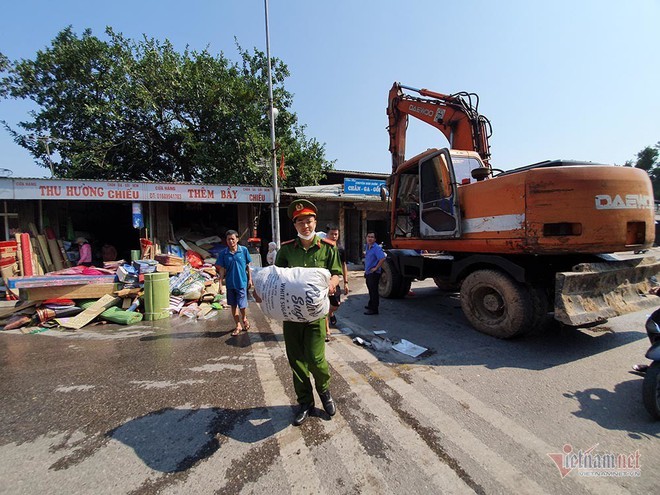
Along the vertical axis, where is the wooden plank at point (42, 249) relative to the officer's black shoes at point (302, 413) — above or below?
above

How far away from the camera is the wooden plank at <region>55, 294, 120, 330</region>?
5.14 meters

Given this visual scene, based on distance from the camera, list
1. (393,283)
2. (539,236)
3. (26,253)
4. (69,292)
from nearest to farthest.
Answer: (539,236) → (69,292) → (393,283) → (26,253)

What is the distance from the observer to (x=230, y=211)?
11.2 meters

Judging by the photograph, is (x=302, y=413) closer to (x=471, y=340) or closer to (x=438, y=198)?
(x=471, y=340)

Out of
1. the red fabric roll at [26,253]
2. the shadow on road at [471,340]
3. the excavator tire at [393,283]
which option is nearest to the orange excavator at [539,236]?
the shadow on road at [471,340]

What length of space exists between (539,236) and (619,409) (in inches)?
74.1

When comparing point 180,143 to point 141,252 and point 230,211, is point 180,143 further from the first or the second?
point 141,252

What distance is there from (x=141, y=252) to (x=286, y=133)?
10.4 meters

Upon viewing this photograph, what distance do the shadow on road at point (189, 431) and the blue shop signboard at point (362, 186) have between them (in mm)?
9665

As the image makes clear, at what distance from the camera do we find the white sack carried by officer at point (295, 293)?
2139mm

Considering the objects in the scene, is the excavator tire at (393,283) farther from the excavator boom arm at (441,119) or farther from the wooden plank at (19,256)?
the wooden plank at (19,256)

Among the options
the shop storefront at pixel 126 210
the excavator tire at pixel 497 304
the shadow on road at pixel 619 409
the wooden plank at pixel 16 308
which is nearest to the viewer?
the shadow on road at pixel 619 409

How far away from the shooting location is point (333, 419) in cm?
248

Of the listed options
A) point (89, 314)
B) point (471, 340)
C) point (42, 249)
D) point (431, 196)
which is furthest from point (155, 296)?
point (471, 340)
